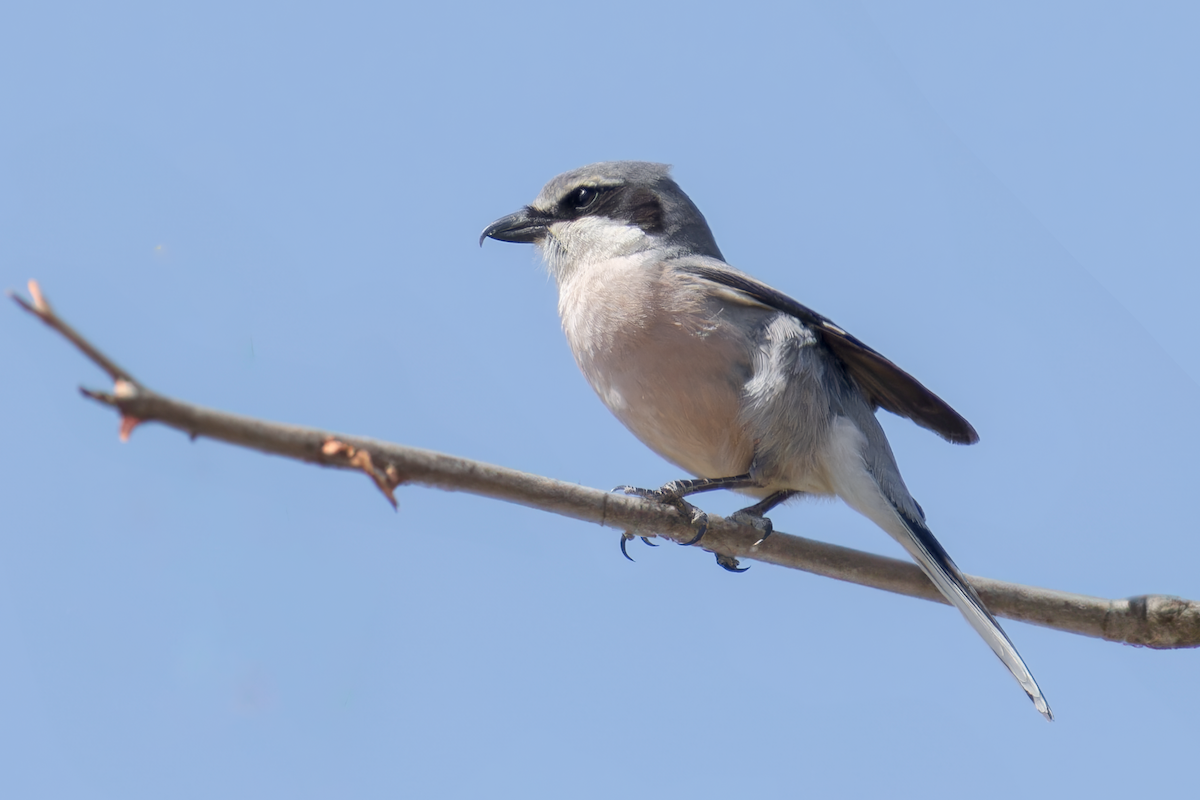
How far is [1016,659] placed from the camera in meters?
3.78

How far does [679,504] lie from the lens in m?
3.81

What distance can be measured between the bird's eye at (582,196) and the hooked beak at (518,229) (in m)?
0.16

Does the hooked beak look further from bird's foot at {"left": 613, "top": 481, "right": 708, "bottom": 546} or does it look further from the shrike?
bird's foot at {"left": 613, "top": 481, "right": 708, "bottom": 546}

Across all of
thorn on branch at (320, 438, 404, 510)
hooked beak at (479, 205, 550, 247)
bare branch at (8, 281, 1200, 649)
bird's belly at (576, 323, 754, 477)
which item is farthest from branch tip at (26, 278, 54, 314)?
hooked beak at (479, 205, 550, 247)

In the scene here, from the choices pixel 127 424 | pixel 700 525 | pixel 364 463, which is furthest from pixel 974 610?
pixel 127 424

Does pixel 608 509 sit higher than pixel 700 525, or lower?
higher

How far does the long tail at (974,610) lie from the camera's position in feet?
12.3

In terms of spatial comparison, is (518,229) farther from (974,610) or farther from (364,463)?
(364,463)

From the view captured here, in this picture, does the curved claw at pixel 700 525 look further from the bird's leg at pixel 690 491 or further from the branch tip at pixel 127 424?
the branch tip at pixel 127 424

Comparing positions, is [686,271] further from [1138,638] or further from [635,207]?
[1138,638]

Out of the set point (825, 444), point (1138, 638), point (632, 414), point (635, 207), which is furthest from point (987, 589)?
point (635, 207)

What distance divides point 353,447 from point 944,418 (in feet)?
11.3

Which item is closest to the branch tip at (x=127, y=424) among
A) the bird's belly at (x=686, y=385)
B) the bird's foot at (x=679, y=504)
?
the bird's foot at (x=679, y=504)

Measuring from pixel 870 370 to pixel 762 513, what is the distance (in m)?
0.87
